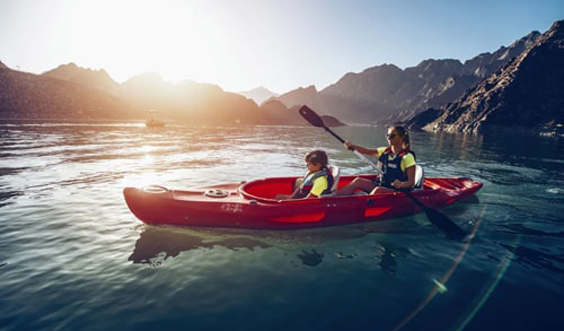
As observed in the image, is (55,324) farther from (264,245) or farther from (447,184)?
(447,184)

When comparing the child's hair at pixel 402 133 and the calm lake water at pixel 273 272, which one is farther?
the child's hair at pixel 402 133

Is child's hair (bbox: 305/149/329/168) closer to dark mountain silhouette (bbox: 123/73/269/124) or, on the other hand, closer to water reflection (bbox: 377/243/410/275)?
water reflection (bbox: 377/243/410/275)

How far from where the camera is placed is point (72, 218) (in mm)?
6836

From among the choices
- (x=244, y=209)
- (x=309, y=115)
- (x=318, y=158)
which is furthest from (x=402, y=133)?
(x=244, y=209)

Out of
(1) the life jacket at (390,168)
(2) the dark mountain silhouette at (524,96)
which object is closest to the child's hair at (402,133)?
(1) the life jacket at (390,168)

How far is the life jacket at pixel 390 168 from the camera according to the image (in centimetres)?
686

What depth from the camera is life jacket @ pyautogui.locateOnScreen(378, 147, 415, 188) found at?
6.86 m

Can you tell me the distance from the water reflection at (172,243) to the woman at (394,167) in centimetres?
307

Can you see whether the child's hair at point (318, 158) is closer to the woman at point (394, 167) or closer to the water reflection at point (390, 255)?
the woman at point (394, 167)

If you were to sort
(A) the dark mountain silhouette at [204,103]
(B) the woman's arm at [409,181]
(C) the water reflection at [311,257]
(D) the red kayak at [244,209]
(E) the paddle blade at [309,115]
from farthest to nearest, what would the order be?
(A) the dark mountain silhouette at [204,103] → (E) the paddle blade at [309,115] → (B) the woman's arm at [409,181] → (D) the red kayak at [244,209] → (C) the water reflection at [311,257]

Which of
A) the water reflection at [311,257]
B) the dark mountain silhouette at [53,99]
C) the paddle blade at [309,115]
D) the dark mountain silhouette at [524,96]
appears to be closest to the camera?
the water reflection at [311,257]

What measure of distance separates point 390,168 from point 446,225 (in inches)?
73.0

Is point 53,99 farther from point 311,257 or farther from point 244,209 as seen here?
point 311,257

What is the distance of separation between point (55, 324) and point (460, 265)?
6.45m
